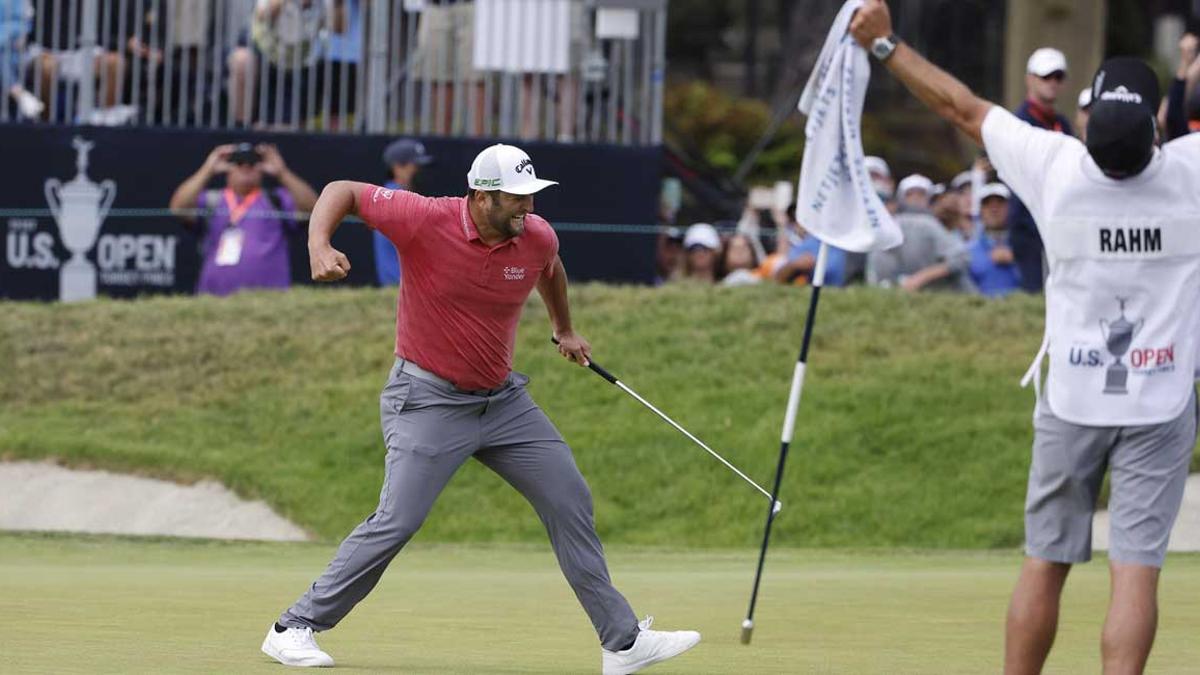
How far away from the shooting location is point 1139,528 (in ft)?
22.1

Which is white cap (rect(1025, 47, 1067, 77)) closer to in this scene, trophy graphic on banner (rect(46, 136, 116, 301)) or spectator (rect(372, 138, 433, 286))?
spectator (rect(372, 138, 433, 286))

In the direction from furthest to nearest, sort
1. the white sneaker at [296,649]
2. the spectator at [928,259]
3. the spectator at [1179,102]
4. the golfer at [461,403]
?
the spectator at [928,259]
the spectator at [1179,102]
the golfer at [461,403]
the white sneaker at [296,649]

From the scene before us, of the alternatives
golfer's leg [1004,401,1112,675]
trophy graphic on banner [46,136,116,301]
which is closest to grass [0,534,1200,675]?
golfer's leg [1004,401,1112,675]

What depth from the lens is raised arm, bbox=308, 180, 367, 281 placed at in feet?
26.2

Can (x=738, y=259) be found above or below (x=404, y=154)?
below

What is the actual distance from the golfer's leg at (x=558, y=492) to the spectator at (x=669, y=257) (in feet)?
36.4

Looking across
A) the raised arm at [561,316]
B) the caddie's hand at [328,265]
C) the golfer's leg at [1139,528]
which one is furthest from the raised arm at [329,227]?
the golfer's leg at [1139,528]

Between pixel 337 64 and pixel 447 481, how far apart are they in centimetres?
1087

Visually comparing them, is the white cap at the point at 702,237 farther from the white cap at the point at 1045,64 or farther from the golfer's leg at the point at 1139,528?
the golfer's leg at the point at 1139,528

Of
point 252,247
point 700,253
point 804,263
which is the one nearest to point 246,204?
point 252,247

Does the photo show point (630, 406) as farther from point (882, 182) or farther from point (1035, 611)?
point (1035, 611)

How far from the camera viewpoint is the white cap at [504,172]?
8.34 meters

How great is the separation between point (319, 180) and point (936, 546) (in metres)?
6.33

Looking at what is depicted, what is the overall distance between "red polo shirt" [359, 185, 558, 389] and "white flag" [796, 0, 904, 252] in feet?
3.56
